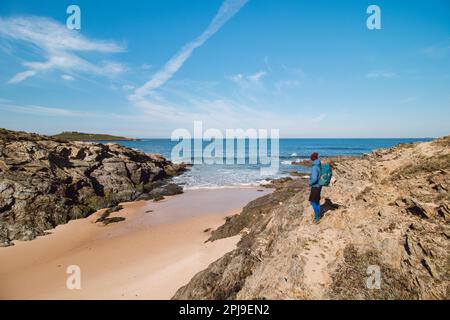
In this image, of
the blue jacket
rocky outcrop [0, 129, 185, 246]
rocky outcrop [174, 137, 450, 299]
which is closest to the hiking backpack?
the blue jacket

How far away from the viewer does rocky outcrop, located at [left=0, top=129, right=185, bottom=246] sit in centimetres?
1744

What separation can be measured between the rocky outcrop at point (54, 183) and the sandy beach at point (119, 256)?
1545mm

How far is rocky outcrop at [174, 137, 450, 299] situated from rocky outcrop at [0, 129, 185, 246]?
16247mm

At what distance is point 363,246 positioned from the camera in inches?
266

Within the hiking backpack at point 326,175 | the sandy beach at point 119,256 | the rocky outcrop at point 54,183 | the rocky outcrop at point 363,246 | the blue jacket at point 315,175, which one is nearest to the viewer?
the rocky outcrop at point 363,246

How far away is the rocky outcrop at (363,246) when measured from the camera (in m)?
5.63

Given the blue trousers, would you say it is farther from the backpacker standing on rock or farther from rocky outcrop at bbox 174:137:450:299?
rocky outcrop at bbox 174:137:450:299

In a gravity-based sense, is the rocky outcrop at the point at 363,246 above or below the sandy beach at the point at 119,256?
above

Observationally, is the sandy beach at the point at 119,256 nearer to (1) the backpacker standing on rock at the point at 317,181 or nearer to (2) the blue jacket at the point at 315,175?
(1) the backpacker standing on rock at the point at 317,181

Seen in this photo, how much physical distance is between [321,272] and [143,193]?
84.4 ft

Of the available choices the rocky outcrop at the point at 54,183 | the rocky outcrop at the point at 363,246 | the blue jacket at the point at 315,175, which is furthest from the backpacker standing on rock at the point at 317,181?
the rocky outcrop at the point at 54,183

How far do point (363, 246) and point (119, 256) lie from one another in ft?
40.6

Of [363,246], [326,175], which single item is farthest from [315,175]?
[363,246]
